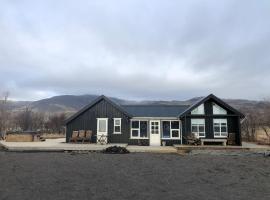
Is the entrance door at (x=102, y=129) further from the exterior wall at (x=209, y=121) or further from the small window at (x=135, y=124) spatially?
the exterior wall at (x=209, y=121)

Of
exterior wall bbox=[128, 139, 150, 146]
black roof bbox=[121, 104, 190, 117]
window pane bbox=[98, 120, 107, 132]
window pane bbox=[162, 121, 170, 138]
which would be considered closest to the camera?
exterior wall bbox=[128, 139, 150, 146]

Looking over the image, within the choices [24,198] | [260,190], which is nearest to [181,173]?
[260,190]

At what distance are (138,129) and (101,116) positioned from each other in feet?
10.5

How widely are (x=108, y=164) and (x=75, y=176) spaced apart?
10.5ft

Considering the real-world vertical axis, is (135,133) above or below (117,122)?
below

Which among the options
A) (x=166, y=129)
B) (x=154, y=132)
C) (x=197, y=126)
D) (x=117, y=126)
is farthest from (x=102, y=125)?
(x=197, y=126)

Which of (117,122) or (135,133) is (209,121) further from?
(117,122)

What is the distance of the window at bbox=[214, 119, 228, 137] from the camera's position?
2198 centimetres

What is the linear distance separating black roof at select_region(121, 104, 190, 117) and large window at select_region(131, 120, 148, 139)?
59 cm

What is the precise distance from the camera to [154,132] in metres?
22.5

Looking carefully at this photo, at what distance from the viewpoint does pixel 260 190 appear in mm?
7777

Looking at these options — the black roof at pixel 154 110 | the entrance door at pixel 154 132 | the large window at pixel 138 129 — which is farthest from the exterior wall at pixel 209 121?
the large window at pixel 138 129

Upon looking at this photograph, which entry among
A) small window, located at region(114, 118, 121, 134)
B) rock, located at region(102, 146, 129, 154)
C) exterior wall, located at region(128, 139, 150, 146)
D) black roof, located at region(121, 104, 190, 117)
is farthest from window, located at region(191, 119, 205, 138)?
rock, located at region(102, 146, 129, 154)

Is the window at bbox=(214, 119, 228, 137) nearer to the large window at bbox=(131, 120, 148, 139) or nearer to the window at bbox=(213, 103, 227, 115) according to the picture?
the window at bbox=(213, 103, 227, 115)
